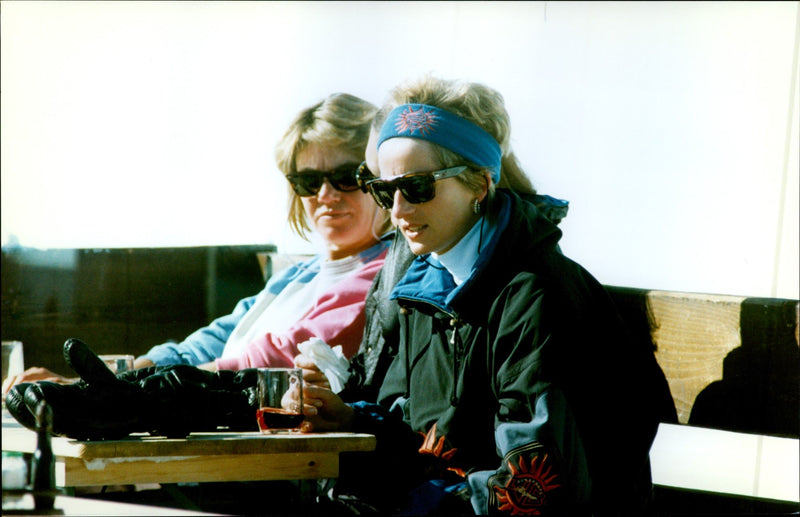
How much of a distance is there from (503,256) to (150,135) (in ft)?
8.89

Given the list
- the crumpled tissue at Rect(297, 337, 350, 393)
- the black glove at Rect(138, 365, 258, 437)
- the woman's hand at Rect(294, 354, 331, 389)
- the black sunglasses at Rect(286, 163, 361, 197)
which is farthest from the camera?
the black sunglasses at Rect(286, 163, 361, 197)

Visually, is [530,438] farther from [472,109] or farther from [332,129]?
[332,129]

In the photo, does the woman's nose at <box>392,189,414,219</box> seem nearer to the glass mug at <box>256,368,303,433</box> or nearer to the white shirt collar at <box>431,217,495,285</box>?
the white shirt collar at <box>431,217,495,285</box>

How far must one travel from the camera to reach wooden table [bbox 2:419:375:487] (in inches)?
76.9

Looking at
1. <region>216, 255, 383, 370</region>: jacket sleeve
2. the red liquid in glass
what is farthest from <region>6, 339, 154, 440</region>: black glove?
<region>216, 255, 383, 370</region>: jacket sleeve

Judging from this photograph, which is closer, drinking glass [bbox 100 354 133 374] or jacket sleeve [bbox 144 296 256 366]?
drinking glass [bbox 100 354 133 374]

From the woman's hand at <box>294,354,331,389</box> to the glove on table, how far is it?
0.42 m

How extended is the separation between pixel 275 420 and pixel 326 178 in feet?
4.66

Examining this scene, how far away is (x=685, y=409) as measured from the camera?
248 centimetres

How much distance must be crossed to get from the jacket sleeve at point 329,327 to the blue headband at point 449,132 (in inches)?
36.5

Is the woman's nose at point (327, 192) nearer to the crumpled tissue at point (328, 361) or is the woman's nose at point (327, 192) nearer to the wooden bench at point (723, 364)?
the crumpled tissue at point (328, 361)

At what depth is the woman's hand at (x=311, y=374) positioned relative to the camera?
2.70 m

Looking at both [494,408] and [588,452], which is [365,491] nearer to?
[494,408]

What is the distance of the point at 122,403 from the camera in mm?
2023
